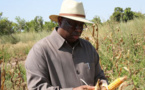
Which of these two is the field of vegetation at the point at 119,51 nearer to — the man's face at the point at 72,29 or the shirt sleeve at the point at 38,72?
the man's face at the point at 72,29

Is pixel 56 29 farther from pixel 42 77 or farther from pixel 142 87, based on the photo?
pixel 142 87

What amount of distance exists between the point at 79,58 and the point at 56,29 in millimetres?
418

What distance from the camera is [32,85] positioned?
6.08 feet

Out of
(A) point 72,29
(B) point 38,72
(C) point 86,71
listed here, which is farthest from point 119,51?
(B) point 38,72

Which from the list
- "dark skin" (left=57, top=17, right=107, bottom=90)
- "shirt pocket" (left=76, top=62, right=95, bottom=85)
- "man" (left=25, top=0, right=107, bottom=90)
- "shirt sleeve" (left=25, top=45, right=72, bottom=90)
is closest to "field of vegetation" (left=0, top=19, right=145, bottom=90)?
"shirt pocket" (left=76, top=62, right=95, bottom=85)

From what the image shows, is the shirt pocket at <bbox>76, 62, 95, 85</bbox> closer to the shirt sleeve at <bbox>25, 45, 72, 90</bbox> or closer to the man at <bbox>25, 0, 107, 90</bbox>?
the man at <bbox>25, 0, 107, 90</bbox>

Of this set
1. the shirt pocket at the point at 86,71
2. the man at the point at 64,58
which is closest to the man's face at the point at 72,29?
the man at the point at 64,58

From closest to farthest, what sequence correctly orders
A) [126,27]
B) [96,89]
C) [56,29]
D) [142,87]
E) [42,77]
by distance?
[96,89], [42,77], [56,29], [142,87], [126,27]

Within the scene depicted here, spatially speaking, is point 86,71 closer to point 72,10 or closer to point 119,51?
point 72,10

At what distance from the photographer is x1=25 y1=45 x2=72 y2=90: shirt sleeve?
5.99ft

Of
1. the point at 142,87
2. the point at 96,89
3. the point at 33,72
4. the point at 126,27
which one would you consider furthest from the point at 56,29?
the point at 126,27

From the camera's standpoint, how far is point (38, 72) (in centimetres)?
184

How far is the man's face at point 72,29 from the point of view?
6.66 ft

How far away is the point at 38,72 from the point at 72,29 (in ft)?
1.81
